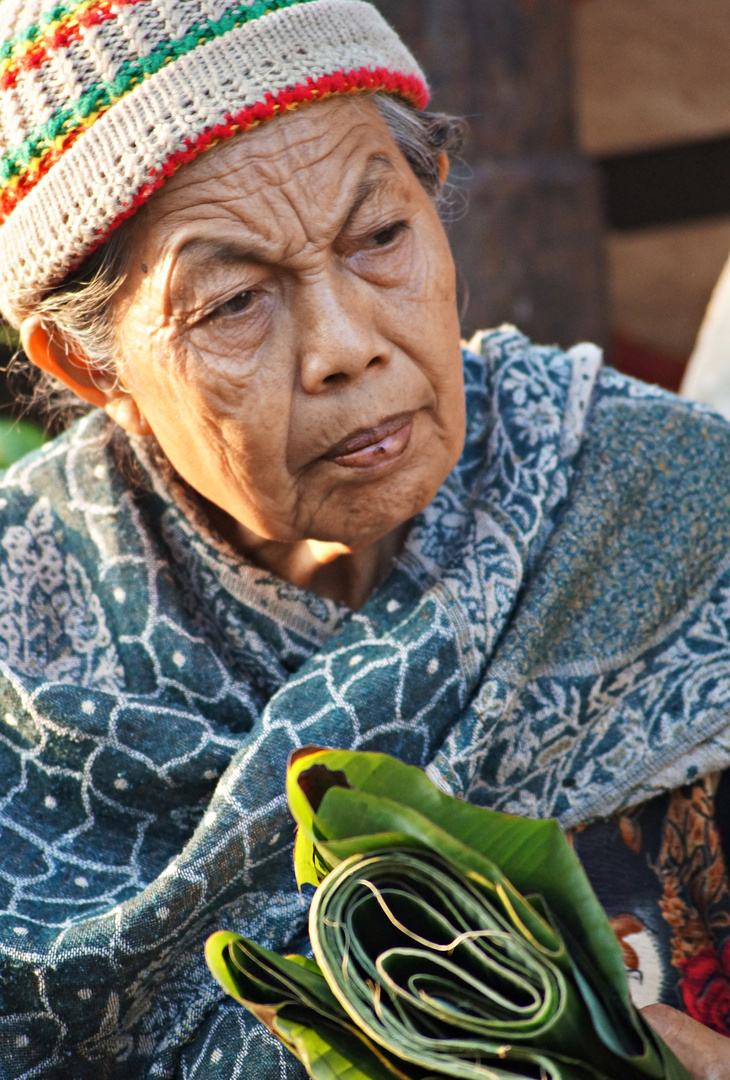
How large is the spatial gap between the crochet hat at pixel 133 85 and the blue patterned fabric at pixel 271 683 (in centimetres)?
59

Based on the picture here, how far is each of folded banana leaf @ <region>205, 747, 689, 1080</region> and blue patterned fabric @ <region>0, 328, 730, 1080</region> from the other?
1.97ft

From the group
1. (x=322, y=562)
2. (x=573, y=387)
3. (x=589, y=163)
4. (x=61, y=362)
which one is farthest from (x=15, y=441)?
(x=589, y=163)

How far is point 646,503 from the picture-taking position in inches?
72.9

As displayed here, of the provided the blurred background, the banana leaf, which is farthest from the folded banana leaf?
the banana leaf

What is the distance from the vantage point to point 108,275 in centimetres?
160

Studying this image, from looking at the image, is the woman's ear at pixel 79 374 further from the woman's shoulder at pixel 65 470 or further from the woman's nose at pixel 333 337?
the woman's nose at pixel 333 337

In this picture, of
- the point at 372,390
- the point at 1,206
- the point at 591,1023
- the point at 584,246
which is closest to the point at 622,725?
the point at 372,390

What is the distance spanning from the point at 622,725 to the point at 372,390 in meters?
0.70

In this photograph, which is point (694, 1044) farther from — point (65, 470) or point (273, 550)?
point (65, 470)

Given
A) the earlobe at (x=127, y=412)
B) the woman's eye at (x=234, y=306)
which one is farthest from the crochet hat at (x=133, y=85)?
the earlobe at (x=127, y=412)

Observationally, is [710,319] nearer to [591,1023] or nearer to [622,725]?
[622,725]

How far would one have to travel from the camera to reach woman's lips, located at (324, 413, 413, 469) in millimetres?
1592

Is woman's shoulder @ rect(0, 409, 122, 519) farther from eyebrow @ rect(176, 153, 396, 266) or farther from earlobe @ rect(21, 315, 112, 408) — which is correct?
eyebrow @ rect(176, 153, 396, 266)

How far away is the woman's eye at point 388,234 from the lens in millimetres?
1593
